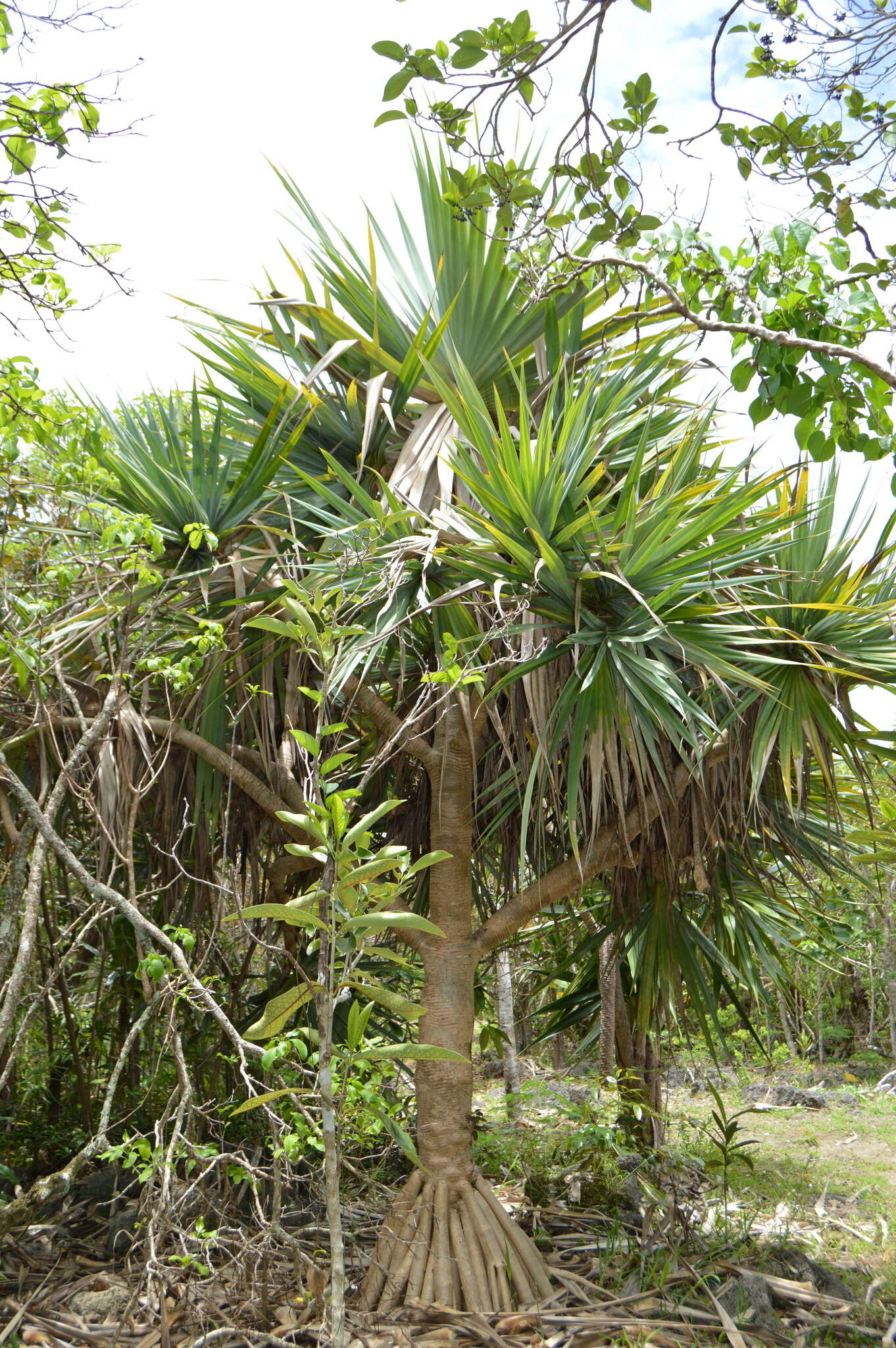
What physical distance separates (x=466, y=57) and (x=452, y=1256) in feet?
10.4

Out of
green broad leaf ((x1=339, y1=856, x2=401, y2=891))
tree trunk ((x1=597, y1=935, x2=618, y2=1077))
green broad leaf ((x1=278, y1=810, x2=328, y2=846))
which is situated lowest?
tree trunk ((x1=597, y1=935, x2=618, y2=1077))

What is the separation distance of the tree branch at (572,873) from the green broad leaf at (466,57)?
7.45 feet

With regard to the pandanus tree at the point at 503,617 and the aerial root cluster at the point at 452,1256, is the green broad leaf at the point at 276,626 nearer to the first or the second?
the pandanus tree at the point at 503,617

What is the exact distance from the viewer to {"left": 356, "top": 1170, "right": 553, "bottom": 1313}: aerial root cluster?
2.94 meters

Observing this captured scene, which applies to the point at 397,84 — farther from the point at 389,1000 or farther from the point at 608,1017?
the point at 608,1017

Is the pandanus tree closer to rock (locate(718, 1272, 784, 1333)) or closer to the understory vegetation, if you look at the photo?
the understory vegetation

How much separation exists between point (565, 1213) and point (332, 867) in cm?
304

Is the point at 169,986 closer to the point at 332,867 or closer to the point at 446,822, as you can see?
the point at 332,867

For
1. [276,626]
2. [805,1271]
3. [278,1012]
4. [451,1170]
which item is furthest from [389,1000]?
[805,1271]

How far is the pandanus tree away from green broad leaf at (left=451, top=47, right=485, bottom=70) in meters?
0.53

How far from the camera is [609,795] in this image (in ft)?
11.8

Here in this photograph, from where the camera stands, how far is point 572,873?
11.2 feet

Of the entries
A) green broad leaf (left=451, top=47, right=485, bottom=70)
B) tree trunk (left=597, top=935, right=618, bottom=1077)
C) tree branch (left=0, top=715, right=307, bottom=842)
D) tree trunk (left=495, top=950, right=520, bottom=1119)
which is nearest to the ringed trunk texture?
tree branch (left=0, top=715, right=307, bottom=842)

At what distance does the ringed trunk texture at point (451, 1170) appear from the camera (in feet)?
9.73
